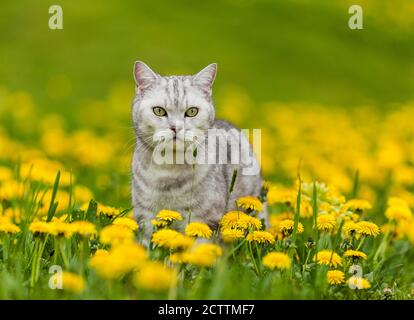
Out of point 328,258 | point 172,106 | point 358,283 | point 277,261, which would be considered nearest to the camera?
point 277,261

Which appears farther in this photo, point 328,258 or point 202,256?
point 328,258

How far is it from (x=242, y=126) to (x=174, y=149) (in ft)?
20.8

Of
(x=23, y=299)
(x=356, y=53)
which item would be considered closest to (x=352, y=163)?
(x=23, y=299)

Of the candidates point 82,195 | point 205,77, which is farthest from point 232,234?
point 82,195

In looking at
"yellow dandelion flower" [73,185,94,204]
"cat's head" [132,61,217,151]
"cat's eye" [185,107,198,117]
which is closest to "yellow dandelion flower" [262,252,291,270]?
"cat's head" [132,61,217,151]

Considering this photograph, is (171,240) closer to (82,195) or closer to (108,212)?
(108,212)

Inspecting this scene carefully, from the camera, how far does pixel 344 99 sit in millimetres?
15328

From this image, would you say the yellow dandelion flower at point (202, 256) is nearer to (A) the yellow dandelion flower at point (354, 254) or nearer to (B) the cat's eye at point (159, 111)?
(A) the yellow dandelion flower at point (354, 254)

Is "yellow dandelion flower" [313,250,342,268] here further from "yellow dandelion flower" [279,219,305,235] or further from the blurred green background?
the blurred green background

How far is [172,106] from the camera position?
4.16 meters

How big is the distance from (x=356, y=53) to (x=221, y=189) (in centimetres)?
1470

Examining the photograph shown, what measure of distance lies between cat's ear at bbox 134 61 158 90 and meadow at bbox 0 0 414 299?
0.79 m

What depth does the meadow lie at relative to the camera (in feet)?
11.1
